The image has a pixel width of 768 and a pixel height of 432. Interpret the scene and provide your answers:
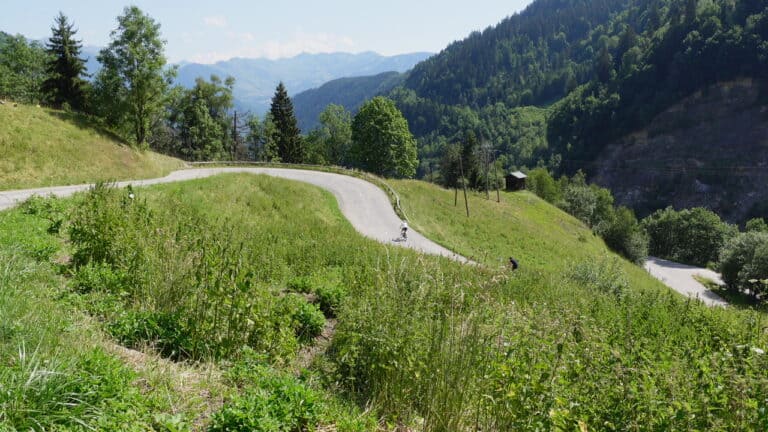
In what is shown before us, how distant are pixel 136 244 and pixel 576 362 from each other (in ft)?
22.7

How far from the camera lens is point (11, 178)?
69.7ft

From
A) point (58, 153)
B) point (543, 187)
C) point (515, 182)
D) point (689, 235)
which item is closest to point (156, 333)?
point (58, 153)

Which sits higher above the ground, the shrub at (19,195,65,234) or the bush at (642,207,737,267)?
the shrub at (19,195,65,234)

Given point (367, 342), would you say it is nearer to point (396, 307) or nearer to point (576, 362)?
point (396, 307)

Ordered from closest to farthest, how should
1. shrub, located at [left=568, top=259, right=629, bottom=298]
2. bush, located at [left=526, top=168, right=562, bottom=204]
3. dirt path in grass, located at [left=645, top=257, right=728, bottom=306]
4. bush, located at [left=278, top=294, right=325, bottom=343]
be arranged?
bush, located at [left=278, top=294, right=325, bottom=343]
shrub, located at [left=568, top=259, right=629, bottom=298]
dirt path in grass, located at [left=645, top=257, right=728, bottom=306]
bush, located at [left=526, top=168, right=562, bottom=204]

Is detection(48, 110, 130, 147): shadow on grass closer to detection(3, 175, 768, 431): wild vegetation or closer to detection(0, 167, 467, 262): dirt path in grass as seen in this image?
detection(0, 167, 467, 262): dirt path in grass

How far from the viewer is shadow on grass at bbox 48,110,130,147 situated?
30.3 m

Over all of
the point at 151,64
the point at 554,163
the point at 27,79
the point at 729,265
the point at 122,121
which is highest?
the point at 27,79

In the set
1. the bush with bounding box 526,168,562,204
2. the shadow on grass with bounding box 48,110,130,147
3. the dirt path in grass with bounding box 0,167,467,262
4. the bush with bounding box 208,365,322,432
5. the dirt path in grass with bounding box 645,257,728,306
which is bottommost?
the dirt path in grass with bounding box 645,257,728,306

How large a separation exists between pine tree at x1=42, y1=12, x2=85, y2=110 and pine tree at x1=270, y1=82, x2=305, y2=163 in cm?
2467

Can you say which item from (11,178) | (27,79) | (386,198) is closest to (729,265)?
(386,198)

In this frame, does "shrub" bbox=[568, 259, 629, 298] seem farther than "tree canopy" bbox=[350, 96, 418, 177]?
No

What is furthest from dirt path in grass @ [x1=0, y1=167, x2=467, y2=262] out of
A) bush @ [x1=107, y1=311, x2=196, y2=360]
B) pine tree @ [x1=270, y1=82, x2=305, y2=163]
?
pine tree @ [x1=270, y1=82, x2=305, y2=163]

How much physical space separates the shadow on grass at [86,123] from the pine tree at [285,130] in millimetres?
30639
